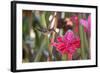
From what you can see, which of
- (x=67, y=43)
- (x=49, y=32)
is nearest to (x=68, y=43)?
(x=67, y=43)

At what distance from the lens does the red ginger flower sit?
179 cm

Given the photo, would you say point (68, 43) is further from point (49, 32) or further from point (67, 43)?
point (49, 32)

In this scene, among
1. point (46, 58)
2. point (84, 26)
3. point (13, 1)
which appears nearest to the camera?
point (13, 1)

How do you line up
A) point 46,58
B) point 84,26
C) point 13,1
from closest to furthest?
point 13,1 → point 46,58 → point 84,26

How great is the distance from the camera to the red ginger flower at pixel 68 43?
5.87 feet

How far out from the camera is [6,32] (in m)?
1.65

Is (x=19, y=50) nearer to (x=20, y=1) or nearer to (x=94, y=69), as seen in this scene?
(x=20, y=1)

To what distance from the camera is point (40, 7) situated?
172 cm

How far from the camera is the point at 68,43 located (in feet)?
5.98

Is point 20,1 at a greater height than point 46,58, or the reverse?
point 20,1

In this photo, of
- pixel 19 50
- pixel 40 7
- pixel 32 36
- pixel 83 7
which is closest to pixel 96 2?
pixel 83 7

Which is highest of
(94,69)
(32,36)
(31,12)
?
(31,12)

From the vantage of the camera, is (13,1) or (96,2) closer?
(13,1)

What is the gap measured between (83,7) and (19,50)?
0.64 metres
